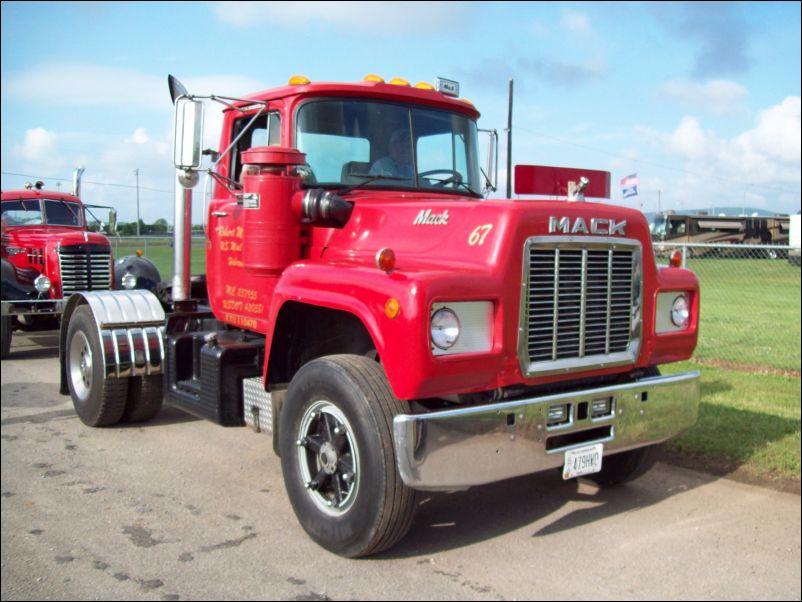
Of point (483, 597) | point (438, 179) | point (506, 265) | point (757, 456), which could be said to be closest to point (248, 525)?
point (483, 597)

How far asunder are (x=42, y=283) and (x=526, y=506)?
604cm

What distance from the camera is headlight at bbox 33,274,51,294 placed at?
8.18m

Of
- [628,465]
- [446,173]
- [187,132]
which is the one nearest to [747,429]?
[628,465]

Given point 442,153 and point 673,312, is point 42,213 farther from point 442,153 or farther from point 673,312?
point 673,312

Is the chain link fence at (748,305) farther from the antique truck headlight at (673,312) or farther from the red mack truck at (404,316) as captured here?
the red mack truck at (404,316)

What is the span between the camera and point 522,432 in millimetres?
3752

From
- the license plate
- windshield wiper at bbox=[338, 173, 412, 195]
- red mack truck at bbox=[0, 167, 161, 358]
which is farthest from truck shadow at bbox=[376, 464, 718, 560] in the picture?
red mack truck at bbox=[0, 167, 161, 358]

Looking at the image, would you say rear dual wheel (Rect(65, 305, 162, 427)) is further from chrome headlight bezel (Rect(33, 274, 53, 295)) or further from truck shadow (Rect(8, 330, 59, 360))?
truck shadow (Rect(8, 330, 59, 360))

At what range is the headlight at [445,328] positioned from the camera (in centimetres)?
355

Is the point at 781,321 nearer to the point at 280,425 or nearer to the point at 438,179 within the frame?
the point at 438,179

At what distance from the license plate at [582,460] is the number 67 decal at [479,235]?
1.17 metres

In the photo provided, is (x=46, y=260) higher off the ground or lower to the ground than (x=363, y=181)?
lower

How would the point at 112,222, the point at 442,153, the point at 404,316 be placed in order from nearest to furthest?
1. the point at 404,316
2. the point at 442,153
3. the point at 112,222

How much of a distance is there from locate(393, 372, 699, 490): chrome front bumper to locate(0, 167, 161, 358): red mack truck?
387cm
